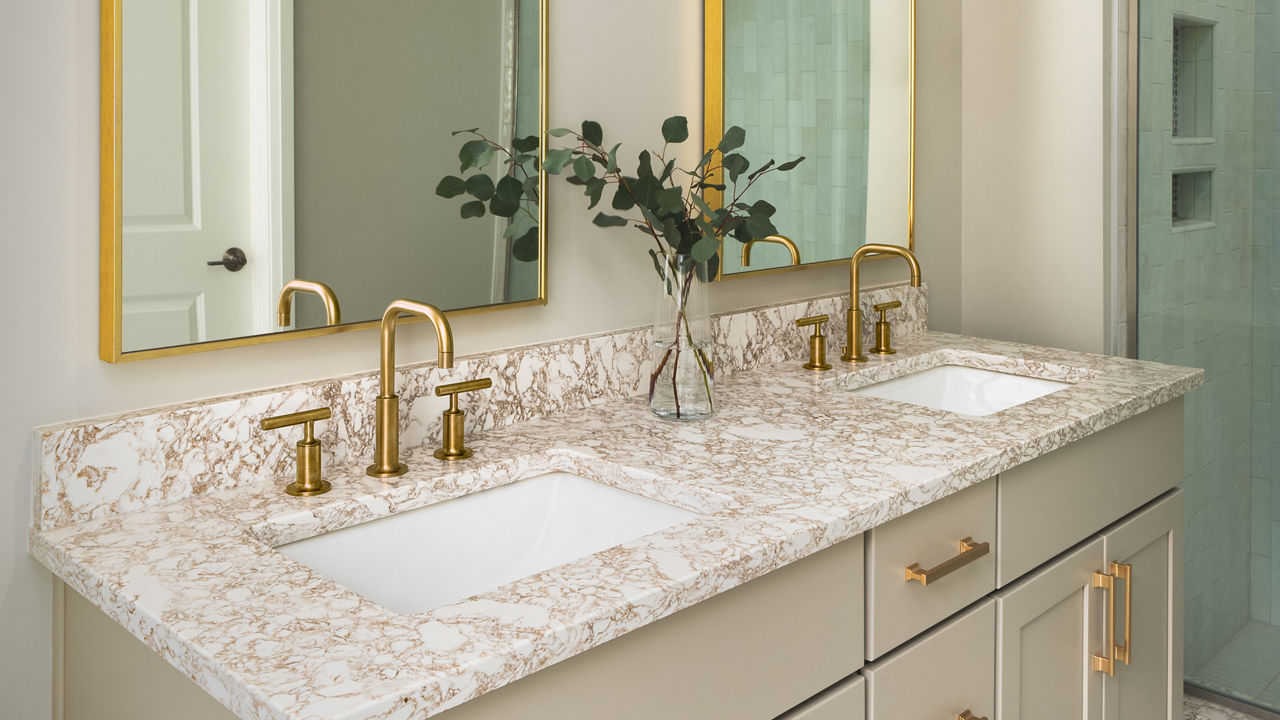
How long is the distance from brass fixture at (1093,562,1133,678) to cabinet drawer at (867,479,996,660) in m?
0.37

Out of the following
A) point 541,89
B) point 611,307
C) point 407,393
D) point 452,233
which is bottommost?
point 407,393

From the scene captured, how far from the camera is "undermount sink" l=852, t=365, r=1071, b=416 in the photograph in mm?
2016

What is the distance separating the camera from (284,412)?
1.29 m

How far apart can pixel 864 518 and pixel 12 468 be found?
36.1 inches

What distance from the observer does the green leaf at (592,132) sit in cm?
155

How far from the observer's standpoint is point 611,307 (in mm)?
1739

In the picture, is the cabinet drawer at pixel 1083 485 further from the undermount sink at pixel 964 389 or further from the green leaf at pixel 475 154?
the green leaf at pixel 475 154

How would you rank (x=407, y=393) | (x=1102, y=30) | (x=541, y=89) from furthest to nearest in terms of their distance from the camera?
(x=1102, y=30) < (x=541, y=89) < (x=407, y=393)

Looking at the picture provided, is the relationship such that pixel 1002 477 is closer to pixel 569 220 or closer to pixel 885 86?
pixel 569 220

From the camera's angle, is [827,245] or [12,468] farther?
[827,245]

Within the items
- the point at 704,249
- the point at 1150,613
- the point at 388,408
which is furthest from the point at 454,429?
the point at 1150,613

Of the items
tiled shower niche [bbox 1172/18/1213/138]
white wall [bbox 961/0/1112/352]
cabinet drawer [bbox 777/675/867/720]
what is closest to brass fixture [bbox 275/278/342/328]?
cabinet drawer [bbox 777/675/867/720]

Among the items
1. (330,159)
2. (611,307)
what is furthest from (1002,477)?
(330,159)

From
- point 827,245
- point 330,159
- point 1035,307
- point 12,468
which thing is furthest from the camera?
point 1035,307
